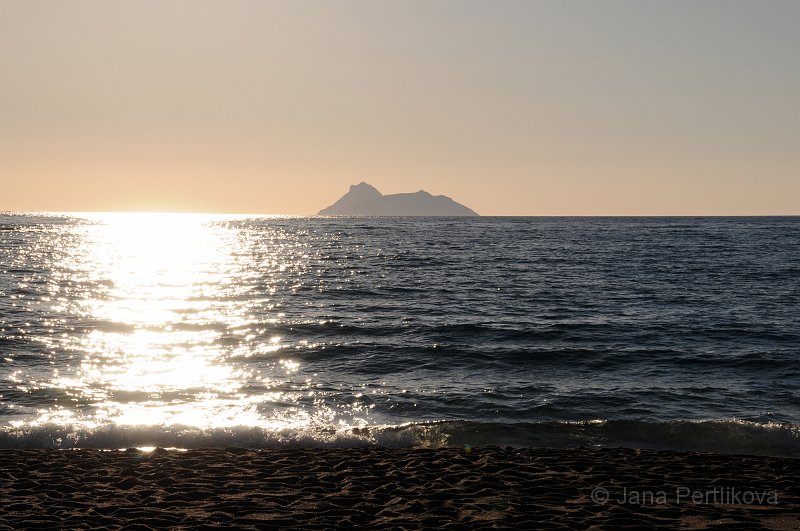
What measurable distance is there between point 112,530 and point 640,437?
1198cm

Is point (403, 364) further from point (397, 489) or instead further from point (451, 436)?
point (397, 489)

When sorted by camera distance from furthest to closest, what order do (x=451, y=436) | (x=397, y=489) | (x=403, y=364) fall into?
(x=403, y=364) → (x=451, y=436) → (x=397, y=489)

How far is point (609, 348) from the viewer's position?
26125 mm

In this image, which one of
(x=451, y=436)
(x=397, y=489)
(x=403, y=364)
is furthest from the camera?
(x=403, y=364)

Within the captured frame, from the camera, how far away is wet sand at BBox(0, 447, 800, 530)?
9609mm

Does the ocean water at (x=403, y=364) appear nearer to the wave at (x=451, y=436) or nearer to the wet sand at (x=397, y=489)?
the wave at (x=451, y=436)

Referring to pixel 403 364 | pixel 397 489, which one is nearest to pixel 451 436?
pixel 397 489

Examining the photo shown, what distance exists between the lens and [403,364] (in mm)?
23719

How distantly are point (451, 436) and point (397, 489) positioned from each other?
486 cm

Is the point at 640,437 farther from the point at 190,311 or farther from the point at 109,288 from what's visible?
the point at 109,288

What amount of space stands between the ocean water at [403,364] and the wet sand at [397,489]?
2086mm

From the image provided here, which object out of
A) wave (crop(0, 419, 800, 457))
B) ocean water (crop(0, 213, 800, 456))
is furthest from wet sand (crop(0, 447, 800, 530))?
ocean water (crop(0, 213, 800, 456))

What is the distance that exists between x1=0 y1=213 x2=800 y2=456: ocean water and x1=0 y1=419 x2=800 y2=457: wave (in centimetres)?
5

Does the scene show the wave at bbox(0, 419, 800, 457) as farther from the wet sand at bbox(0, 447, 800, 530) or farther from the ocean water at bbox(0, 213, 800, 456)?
the wet sand at bbox(0, 447, 800, 530)
